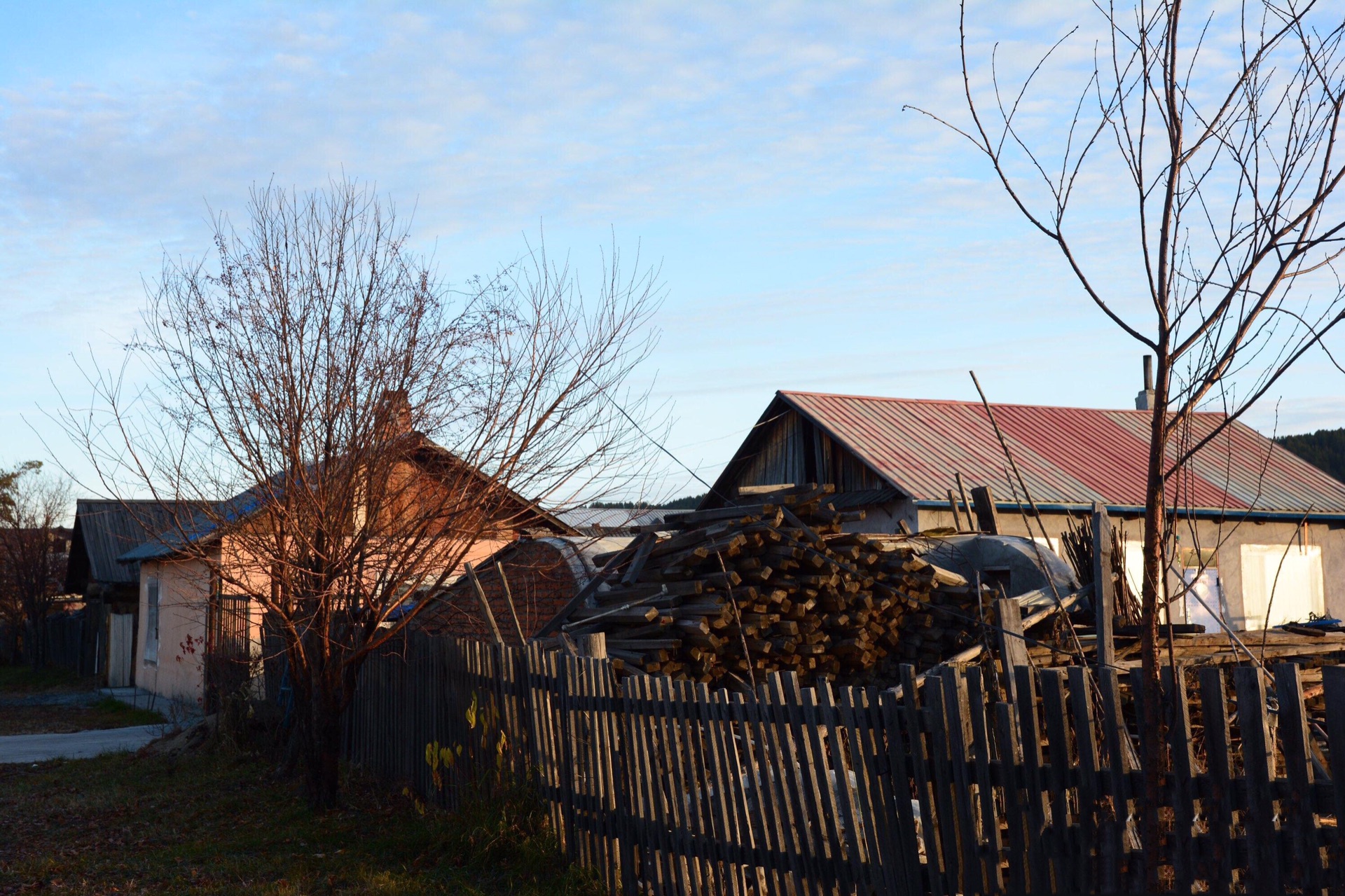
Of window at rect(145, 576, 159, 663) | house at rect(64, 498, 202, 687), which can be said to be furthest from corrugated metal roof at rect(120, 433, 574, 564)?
house at rect(64, 498, 202, 687)

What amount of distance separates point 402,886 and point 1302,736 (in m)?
5.14

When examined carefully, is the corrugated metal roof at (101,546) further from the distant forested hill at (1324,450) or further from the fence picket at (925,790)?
the distant forested hill at (1324,450)

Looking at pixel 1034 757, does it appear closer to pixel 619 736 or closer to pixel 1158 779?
pixel 1158 779

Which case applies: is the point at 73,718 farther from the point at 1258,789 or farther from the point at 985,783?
the point at 1258,789

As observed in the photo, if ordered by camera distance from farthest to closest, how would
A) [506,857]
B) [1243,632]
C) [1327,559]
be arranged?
[1327,559] → [1243,632] → [506,857]

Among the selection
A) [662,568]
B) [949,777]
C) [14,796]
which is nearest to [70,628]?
[14,796]

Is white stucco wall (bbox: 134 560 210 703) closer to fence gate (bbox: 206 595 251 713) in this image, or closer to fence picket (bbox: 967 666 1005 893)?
fence gate (bbox: 206 595 251 713)

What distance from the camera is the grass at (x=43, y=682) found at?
2650 cm

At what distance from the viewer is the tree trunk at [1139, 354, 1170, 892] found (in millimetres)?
3203

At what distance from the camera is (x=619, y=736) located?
6523 mm

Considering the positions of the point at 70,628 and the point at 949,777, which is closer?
the point at 949,777

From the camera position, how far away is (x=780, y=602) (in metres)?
9.26

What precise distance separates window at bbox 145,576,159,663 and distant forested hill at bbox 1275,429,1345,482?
28122 mm

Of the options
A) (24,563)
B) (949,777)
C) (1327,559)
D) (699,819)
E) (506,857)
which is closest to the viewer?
(949,777)
